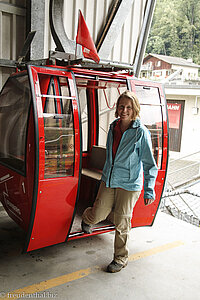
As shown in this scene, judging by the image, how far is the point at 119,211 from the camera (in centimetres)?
357

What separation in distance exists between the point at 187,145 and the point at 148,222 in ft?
37.7

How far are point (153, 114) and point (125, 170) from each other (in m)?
1.22

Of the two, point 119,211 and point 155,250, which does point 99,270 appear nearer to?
point 119,211

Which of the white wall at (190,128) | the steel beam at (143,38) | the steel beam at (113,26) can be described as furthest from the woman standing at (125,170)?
the white wall at (190,128)

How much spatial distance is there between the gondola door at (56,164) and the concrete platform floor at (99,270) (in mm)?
386

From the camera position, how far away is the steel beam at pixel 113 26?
645cm

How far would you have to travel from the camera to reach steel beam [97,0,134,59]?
21.1 ft

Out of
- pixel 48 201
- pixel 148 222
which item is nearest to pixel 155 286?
pixel 148 222

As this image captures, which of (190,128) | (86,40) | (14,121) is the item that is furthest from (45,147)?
(190,128)

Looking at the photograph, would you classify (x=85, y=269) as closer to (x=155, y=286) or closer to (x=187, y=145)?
(x=155, y=286)

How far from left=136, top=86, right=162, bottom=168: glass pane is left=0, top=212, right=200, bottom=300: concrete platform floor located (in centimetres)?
132

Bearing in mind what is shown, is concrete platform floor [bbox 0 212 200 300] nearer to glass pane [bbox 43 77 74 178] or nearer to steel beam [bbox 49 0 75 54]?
glass pane [bbox 43 77 74 178]

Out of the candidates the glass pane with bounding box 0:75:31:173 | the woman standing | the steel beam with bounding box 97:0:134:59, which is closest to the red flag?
the woman standing

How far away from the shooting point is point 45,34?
577cm
